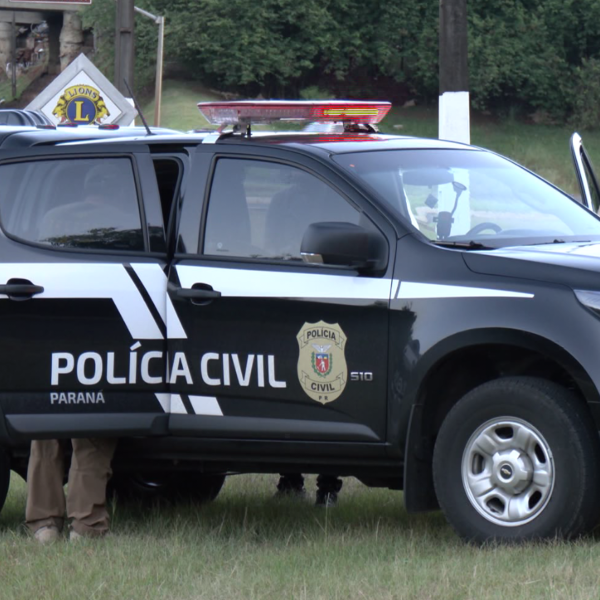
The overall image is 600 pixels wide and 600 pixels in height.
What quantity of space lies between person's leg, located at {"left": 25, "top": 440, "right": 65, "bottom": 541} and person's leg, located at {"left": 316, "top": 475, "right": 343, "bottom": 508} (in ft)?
4.18

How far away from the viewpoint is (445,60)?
1109 cm

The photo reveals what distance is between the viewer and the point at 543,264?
15.7 feet

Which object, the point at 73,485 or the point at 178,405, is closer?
the point at 178,405

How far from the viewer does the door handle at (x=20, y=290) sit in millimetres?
5523

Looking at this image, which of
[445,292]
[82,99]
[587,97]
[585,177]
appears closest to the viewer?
[445,292]

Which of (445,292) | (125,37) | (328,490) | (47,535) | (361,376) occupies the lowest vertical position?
(47,535)

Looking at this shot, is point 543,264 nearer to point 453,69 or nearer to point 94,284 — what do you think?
point 94,284


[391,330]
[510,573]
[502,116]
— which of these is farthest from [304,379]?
[502,116]

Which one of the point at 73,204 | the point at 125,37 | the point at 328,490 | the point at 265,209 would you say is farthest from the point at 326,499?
the point at 125,37

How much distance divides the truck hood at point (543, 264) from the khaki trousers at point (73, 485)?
180cm

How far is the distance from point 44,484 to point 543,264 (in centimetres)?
242

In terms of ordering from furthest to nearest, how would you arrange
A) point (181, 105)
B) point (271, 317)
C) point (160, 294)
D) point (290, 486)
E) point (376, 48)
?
point (376, 48) < point (181, 105) < point (290, 486) < point (160, 294) < point (271, 317)

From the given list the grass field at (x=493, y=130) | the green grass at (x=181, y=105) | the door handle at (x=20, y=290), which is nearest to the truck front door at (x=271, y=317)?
the door handle at (x=20, y=290)

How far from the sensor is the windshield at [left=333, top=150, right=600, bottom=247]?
5285mm
